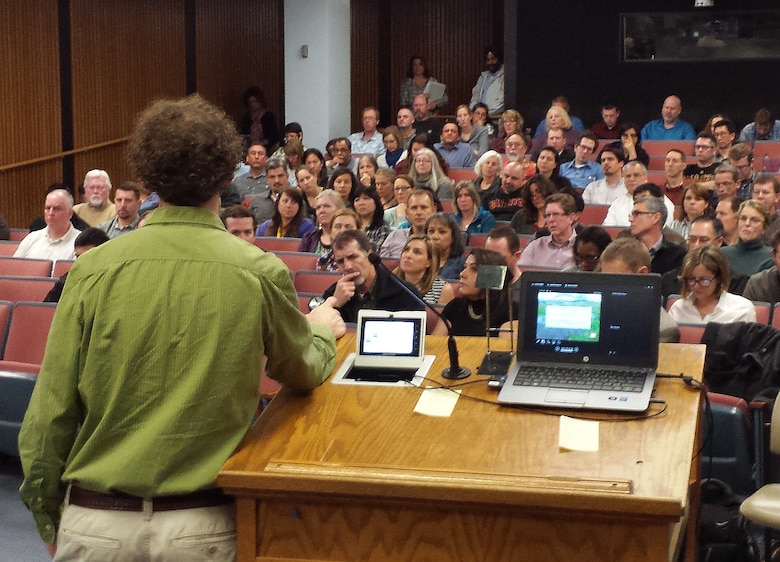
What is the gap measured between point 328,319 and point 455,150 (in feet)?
21.5

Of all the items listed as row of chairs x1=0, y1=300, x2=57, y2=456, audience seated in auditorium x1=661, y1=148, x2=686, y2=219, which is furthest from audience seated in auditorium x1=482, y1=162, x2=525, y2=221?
row of chairs x1=0, y1=300, x2=57, y2=456

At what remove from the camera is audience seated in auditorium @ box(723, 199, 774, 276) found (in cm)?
478

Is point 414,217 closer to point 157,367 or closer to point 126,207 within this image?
point 126,207

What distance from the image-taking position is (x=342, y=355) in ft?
6.75

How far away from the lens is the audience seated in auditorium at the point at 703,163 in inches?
274

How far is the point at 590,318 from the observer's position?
1984 mm

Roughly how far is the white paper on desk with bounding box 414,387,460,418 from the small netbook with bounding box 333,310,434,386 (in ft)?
0.34

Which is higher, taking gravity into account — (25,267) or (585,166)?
(585,166)

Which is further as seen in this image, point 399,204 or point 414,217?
point 399,204

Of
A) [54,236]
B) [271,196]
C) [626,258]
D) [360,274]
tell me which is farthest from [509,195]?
[626,258]

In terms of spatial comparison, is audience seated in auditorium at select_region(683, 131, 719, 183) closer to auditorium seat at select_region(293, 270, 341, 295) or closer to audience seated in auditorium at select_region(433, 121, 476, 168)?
audience seated in auditorium at select_region(433, 121, 476, 168)

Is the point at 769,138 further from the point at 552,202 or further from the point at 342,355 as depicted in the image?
the point at 342,355

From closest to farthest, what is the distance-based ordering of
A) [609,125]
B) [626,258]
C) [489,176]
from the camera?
[626,258] < [489,176] < [609,125]

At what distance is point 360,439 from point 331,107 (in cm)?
842
